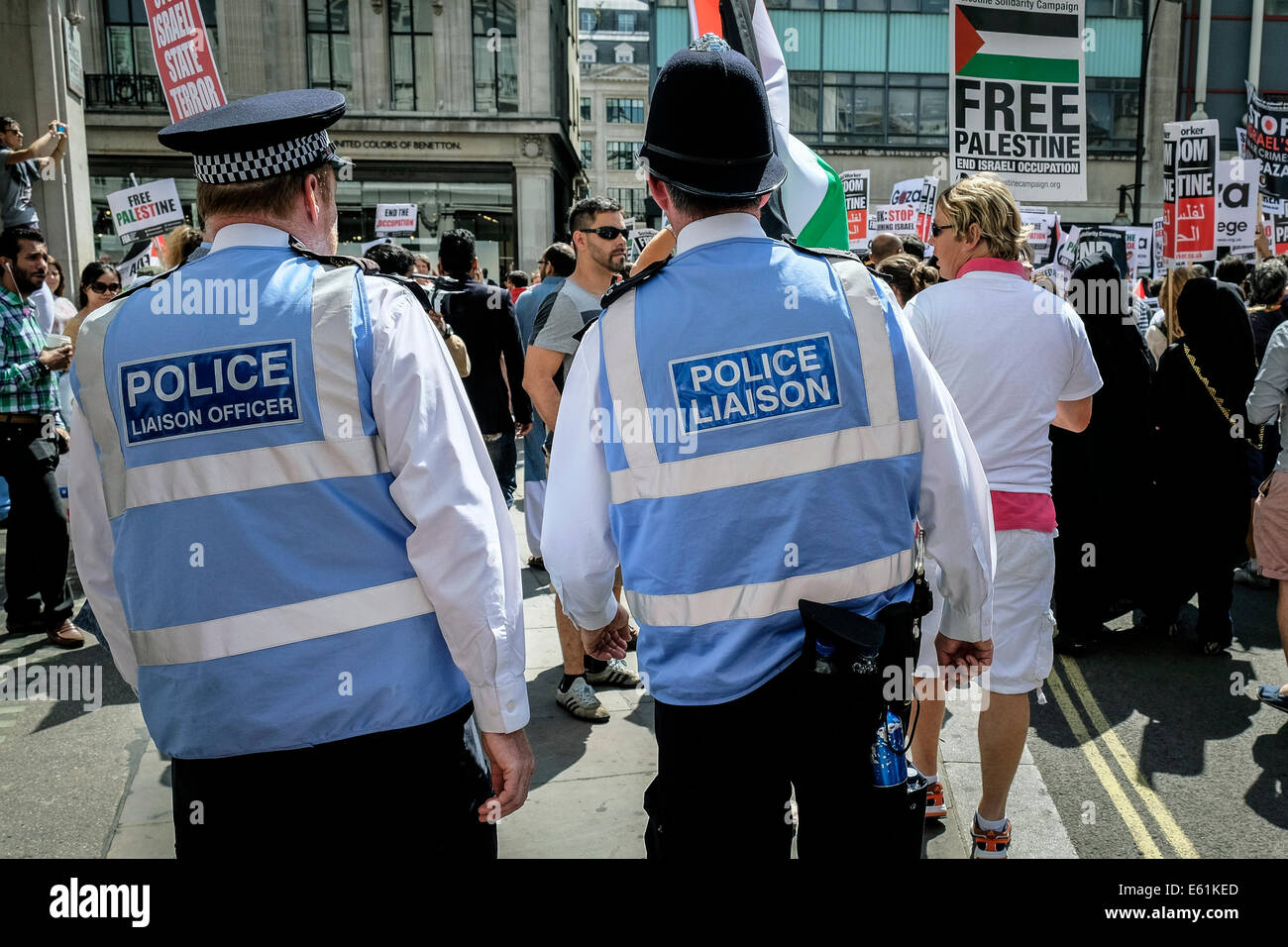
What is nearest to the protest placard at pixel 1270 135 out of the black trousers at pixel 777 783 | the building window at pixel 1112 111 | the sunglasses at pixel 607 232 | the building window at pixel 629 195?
the sunglasses at pixel 607 232

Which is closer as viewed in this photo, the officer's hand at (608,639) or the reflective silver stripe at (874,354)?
the reflective silver stripe at (874,354)

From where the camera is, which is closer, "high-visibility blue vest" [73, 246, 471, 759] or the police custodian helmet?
"high-visibility blue vest" [73, 246, 471, 759]

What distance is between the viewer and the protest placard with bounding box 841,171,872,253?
1529 centimetres

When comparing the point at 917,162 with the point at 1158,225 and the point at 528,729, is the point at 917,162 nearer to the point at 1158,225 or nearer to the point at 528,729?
the point at 1158,225

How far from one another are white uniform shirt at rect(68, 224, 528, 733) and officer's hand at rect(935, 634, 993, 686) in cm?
104

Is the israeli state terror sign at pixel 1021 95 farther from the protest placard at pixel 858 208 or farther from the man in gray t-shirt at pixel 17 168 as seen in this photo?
the protest placard at pixel 858 208

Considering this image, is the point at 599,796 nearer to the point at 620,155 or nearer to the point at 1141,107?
the point at 1141,107

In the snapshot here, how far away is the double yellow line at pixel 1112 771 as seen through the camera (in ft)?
12.2

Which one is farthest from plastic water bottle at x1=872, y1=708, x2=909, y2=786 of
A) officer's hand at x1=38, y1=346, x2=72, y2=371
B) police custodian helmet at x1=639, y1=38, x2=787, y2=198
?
officer's hand at x1=38, y1=346, x2=72, y2=371

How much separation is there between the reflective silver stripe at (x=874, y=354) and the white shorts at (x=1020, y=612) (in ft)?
4.57

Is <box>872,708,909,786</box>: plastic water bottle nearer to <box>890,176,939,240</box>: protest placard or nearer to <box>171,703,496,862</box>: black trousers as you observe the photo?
<box>171,703,496,862</box>: black trousers

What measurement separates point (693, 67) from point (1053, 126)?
4170 millimetres

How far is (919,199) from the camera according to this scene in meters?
15.6

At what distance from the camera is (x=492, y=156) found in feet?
98.0
